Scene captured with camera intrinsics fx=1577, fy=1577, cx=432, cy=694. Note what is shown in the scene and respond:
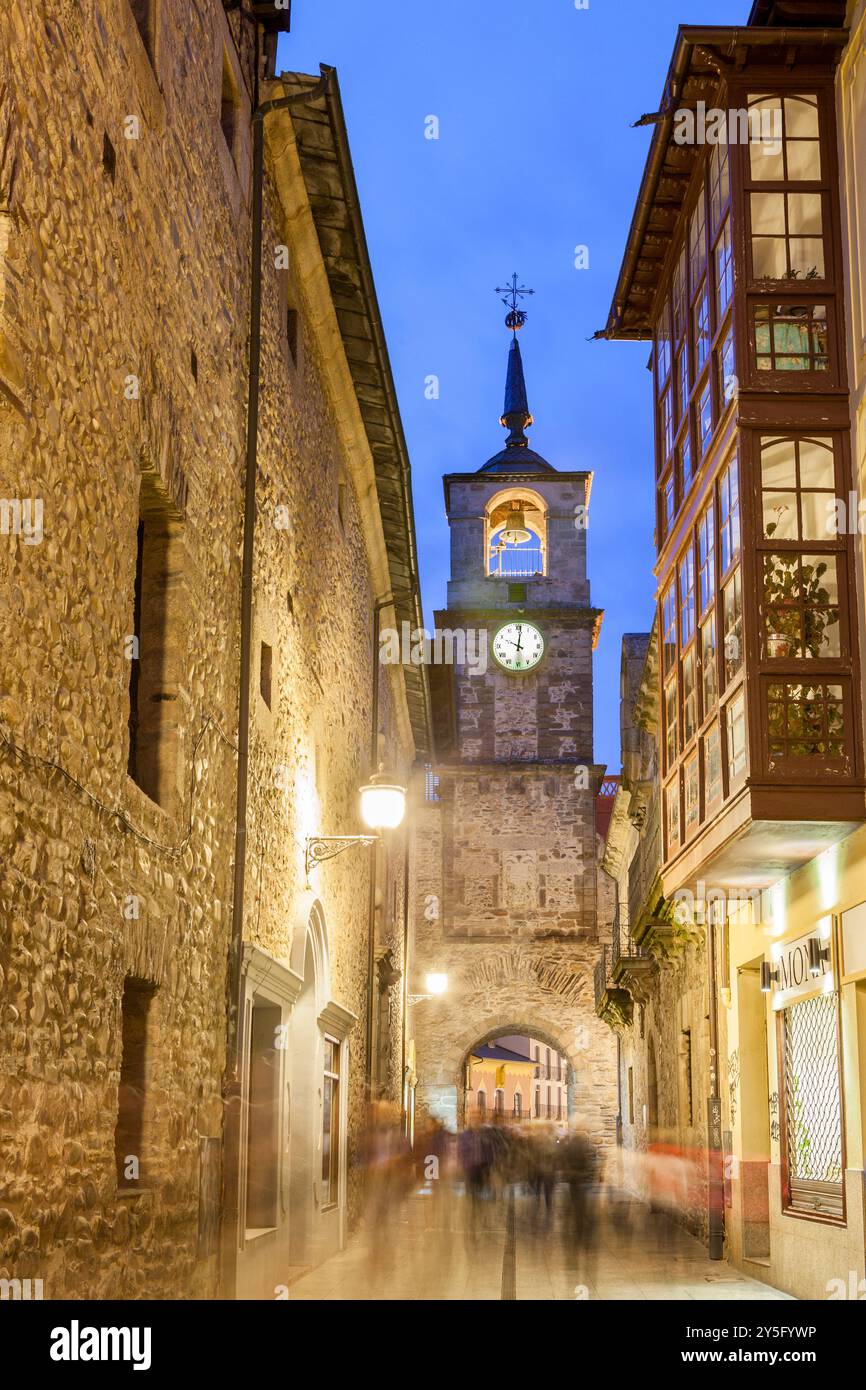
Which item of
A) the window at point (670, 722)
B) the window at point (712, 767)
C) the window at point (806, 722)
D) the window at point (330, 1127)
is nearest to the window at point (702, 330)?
the window at point (670, 722)

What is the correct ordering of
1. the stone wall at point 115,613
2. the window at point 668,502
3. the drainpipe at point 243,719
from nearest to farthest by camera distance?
1. the stone wall at point 115,613
2. the drainpipe at point 243,719
3. the window at point 668,502

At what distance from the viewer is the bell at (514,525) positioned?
4091cm

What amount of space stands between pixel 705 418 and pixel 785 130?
2540mm

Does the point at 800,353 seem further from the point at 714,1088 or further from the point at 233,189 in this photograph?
the point at 714,1088

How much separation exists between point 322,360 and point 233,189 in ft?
15.7

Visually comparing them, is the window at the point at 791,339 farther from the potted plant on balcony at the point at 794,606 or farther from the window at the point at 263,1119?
the window at the point at 263,1119

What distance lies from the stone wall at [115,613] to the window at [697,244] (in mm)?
3947

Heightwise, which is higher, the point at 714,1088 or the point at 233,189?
the point at 233,189

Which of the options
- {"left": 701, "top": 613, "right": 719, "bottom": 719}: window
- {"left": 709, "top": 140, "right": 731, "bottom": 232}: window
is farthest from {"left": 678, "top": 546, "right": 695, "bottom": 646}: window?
{"left": 709, "top": 140, "right": 731, "bottom": 232}: window

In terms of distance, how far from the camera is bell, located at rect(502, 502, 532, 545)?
40.9 metres

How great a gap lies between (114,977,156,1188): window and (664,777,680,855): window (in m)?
7.71

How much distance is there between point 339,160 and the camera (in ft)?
42.1

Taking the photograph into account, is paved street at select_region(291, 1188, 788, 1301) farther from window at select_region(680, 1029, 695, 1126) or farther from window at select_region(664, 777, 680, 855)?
window at select_region(664, 777, 680, 855)

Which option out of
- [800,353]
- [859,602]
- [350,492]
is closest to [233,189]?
[800,353]
